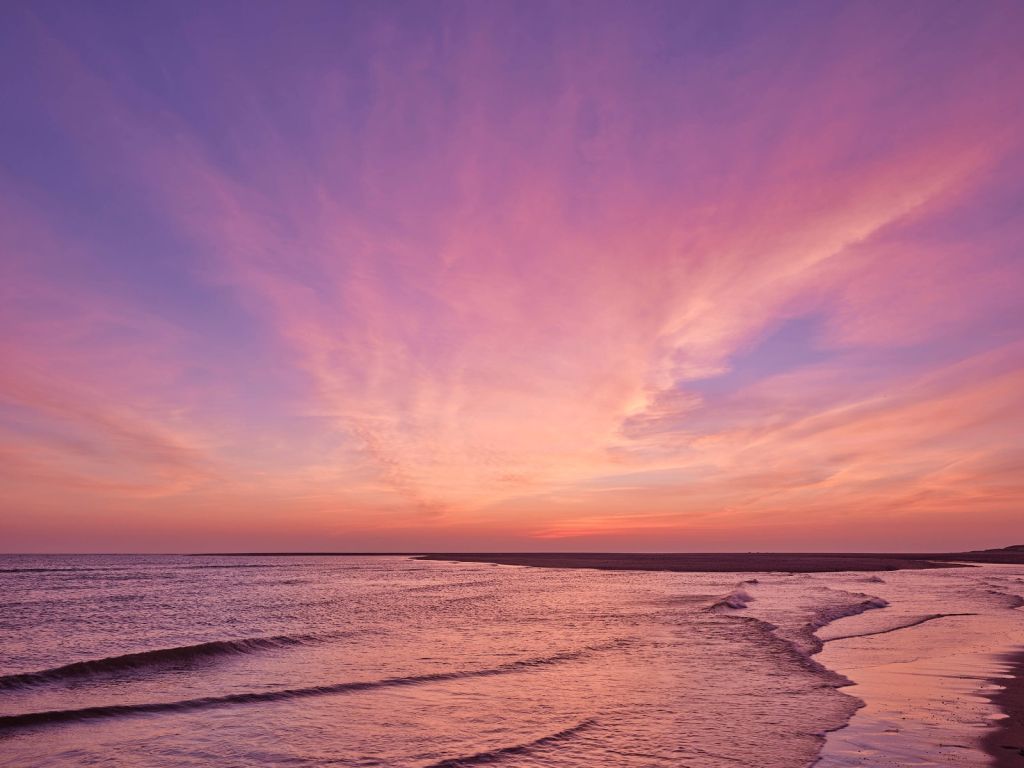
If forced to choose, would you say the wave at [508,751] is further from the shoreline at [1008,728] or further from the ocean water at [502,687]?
the shoreline at [1008,728]

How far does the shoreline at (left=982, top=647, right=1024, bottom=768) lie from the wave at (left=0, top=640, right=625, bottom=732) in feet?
37.6

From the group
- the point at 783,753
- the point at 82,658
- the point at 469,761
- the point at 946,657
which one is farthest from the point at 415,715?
the point at 946,657

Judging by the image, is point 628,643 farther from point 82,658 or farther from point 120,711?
point 82,658

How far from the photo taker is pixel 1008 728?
13094 millimetres

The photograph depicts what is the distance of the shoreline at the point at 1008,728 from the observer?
11328 mm

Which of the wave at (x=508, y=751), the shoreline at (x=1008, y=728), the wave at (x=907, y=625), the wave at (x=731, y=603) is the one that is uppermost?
the wave at (x=731, y=603)

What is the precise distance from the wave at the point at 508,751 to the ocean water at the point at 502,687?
0.19ft

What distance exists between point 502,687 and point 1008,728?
10999 millimetres

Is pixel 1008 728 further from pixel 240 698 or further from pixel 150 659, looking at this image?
pixel 150 659

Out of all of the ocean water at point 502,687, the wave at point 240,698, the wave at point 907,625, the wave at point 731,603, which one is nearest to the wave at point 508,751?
the ocean water at point 502,687

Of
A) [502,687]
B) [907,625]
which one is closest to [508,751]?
[502,687]

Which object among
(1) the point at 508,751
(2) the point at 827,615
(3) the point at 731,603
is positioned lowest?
(1) the point at 508,751

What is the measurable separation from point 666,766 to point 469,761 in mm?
3381

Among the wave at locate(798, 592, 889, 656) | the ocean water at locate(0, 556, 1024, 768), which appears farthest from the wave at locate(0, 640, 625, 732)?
the wave at locate(798, 592, 889, 656)
